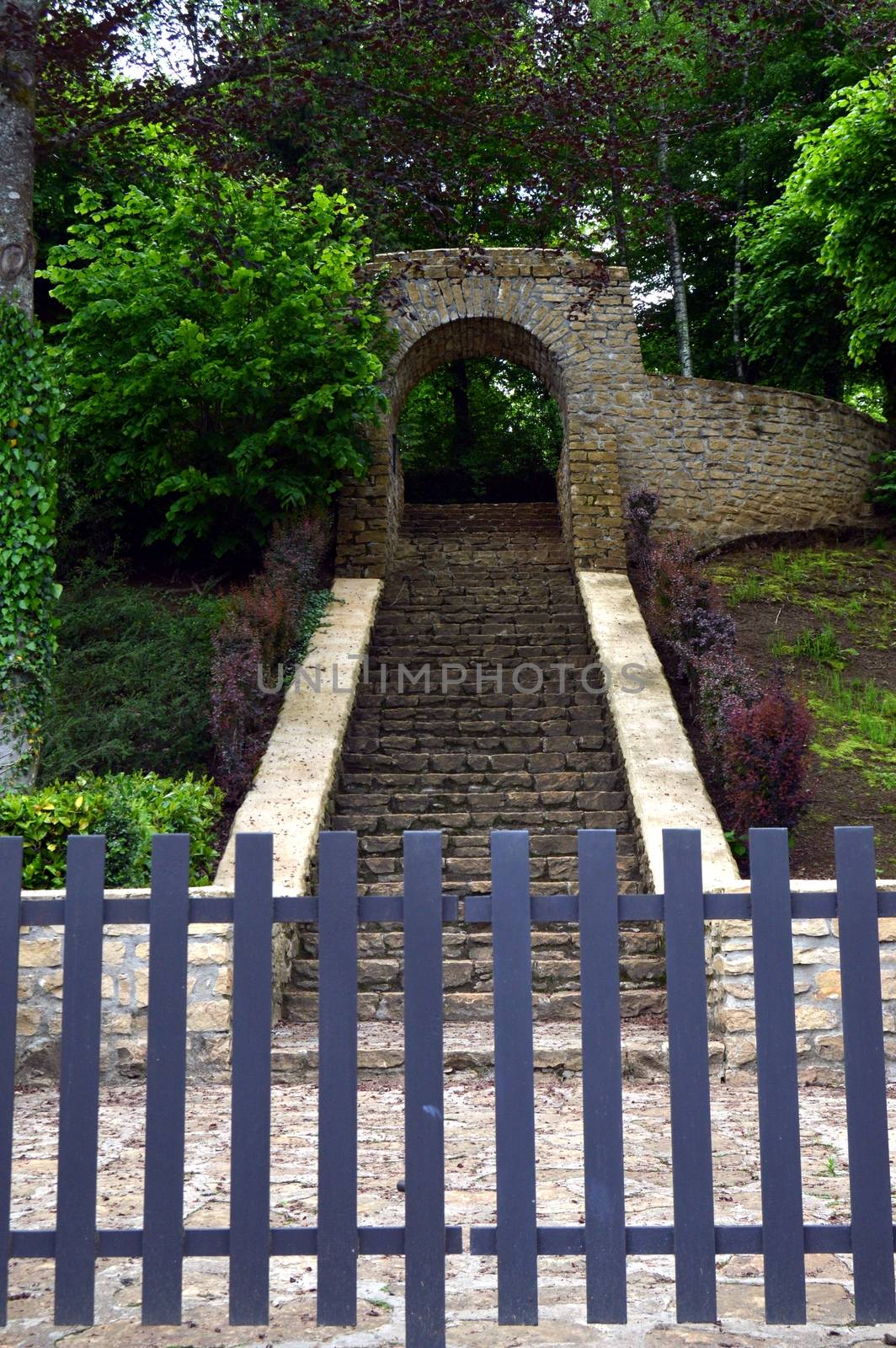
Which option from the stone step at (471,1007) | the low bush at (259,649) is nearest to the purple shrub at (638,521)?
the low bush at (259,649)

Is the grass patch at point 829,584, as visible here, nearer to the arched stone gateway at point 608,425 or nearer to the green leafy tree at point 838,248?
the arched stone gateway at point 608,425

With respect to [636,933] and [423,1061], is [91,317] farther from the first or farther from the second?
[423,1061]

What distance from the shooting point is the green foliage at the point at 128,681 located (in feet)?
24.1

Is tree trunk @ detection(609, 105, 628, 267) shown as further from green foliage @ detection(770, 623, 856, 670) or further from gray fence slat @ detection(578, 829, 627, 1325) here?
gray fence slat @ detection(578, 829, 627, 1325)

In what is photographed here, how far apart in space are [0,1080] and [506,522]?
40.5ft

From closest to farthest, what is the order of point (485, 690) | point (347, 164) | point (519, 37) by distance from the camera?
point (519, 37) → point (347, 164) → point (485, 690)

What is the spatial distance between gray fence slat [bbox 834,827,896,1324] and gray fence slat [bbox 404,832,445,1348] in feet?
2.87

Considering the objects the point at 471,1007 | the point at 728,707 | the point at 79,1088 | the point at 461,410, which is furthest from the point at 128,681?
the point at 461,410

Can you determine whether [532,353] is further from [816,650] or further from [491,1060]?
[491,1060]

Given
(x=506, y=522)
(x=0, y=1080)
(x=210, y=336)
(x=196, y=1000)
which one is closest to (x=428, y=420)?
(x=506, y=522)

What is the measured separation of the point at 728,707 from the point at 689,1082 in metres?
4.89

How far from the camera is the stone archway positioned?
1152cm

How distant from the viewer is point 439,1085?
2.28 metres

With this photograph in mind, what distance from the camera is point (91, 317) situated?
957 cm
